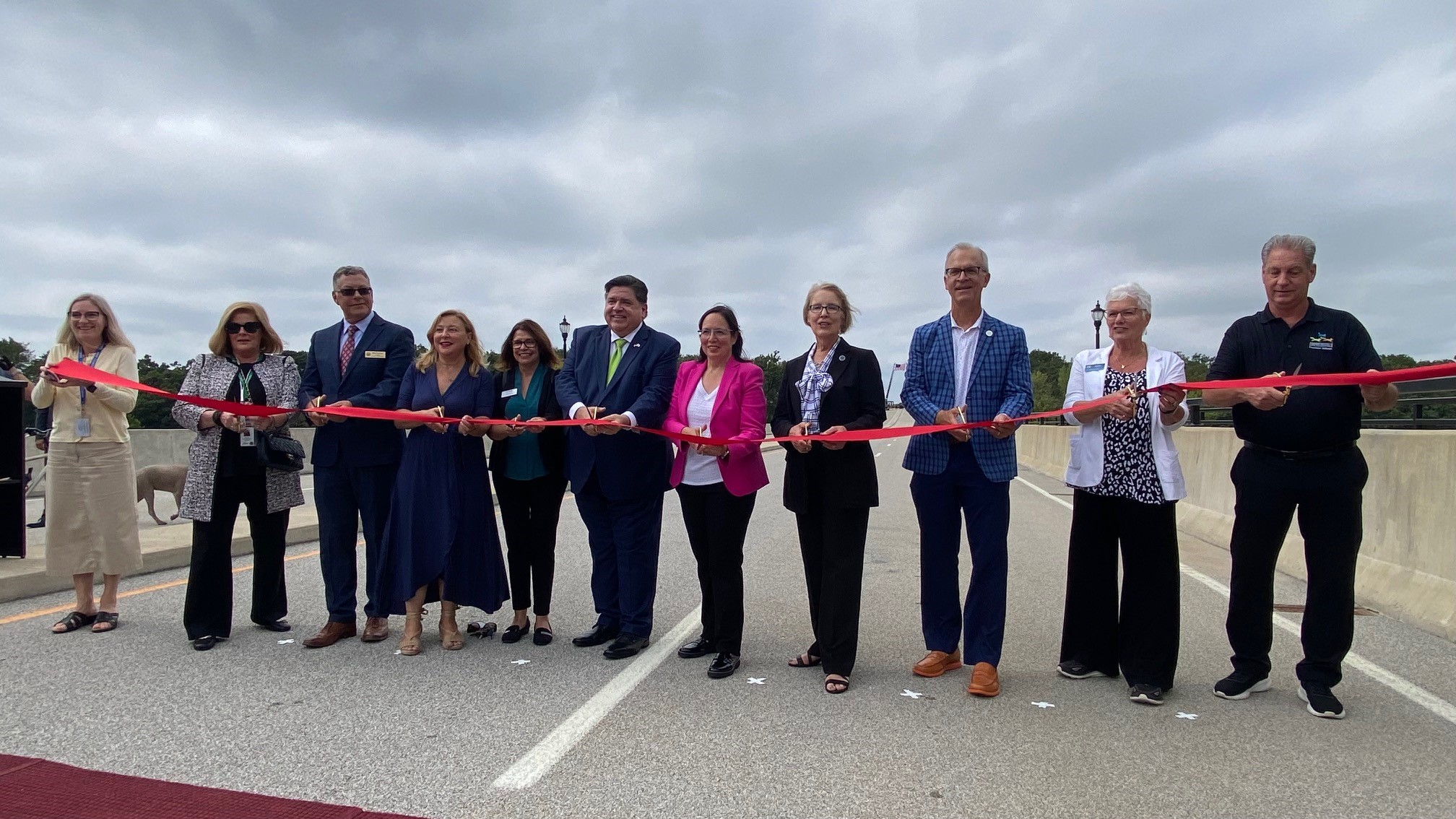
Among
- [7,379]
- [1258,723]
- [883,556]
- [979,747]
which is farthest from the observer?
[883,556]

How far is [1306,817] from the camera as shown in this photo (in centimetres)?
323

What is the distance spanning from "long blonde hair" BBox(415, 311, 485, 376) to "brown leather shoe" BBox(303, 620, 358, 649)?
1.65 meters

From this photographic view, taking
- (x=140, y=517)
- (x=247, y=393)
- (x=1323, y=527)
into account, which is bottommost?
(x=140, y=517)

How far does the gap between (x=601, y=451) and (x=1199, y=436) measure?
8.67 m

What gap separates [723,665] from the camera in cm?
506

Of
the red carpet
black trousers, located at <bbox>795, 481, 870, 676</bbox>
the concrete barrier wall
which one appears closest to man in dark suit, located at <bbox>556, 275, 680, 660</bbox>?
black trousers, located at <bbox>795, 481, 870, 676</bbox>

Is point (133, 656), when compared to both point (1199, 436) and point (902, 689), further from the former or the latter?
point (1199, 436)

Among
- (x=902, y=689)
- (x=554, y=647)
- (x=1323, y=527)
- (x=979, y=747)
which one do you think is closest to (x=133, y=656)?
(x=554, y=647)

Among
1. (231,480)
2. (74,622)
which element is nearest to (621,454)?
(231,480)

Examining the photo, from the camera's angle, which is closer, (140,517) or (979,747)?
(979,747)

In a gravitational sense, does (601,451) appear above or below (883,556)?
above

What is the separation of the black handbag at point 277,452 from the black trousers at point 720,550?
8.04 feet

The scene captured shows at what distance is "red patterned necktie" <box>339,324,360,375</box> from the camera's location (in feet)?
19.9

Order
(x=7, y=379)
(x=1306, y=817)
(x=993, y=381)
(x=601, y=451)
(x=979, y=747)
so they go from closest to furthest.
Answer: (x=1306, y=817)
(x=979, y=747)
(x=993, y=381)
(x=601, y=451)
(x=7, y=379)
